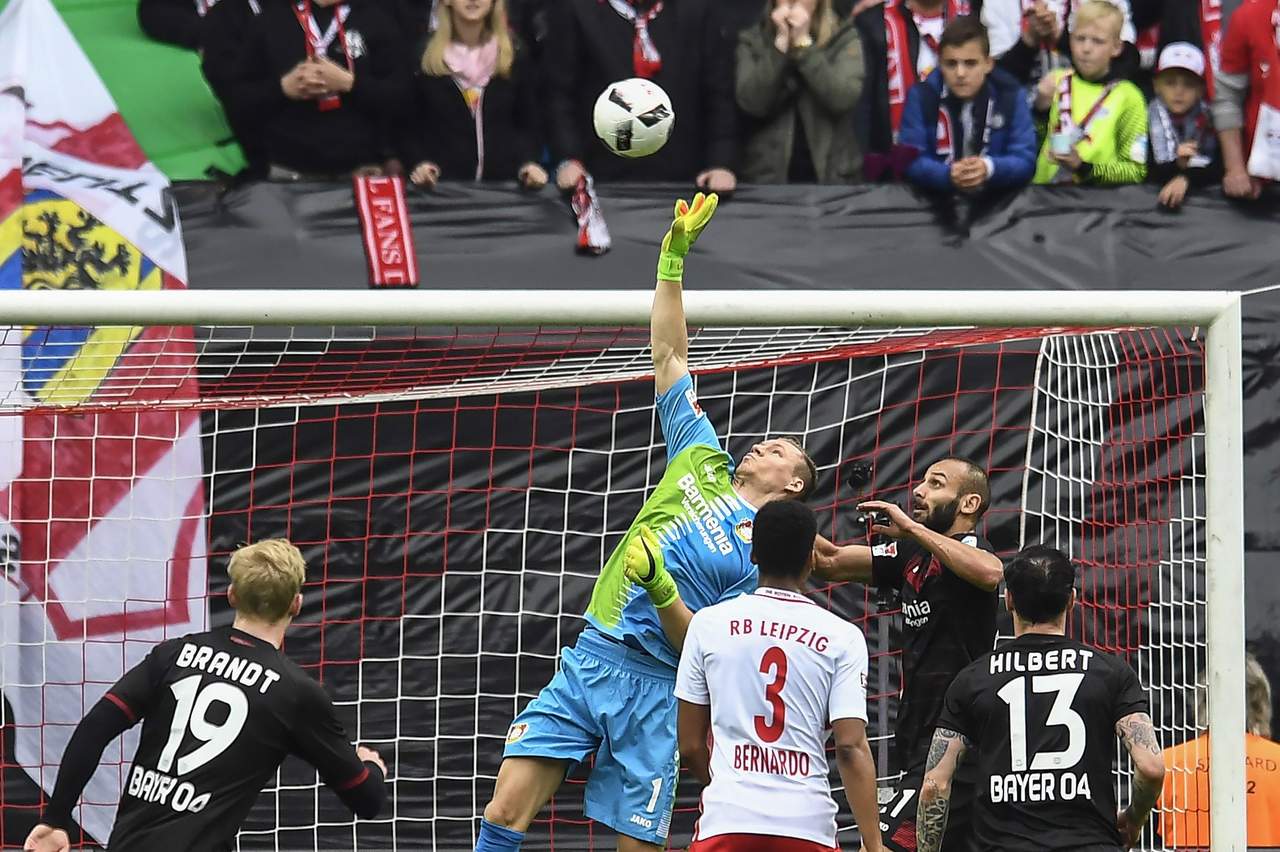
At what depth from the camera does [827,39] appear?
369 inches

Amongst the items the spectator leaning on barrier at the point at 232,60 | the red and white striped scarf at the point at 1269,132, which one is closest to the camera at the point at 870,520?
the red and white striped scarf at the point at 1269,132

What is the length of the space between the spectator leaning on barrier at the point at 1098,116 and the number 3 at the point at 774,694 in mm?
5296

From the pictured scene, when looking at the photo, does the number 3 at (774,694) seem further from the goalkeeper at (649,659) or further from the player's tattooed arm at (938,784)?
the goalkeeper at (649,659)

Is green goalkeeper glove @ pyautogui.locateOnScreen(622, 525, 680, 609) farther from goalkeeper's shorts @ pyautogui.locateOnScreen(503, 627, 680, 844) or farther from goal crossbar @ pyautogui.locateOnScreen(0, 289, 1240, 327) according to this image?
goal crossbar @ pyautogui.locateOnScreen(0, 289, 1240, 327)

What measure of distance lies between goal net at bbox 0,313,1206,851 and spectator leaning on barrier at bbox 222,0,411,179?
108cm

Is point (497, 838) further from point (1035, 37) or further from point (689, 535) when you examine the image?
point (1035, 37)

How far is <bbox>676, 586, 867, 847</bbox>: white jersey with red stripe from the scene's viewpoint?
196 inches

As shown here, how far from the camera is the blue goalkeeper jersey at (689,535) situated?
6.07 metres

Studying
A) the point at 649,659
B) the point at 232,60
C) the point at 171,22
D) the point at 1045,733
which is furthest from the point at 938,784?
the point at 171,22

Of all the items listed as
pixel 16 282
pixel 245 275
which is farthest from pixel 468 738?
pixel 16 282

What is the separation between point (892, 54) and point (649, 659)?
4884 millimetres

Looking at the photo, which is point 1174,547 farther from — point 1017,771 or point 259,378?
point 259,378

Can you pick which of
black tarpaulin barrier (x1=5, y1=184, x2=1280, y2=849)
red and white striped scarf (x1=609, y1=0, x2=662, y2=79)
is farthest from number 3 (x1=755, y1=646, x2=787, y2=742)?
red and white striped scarf (x1=609, y1=0, x2=662, y2=79)

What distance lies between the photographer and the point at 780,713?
197 inches
